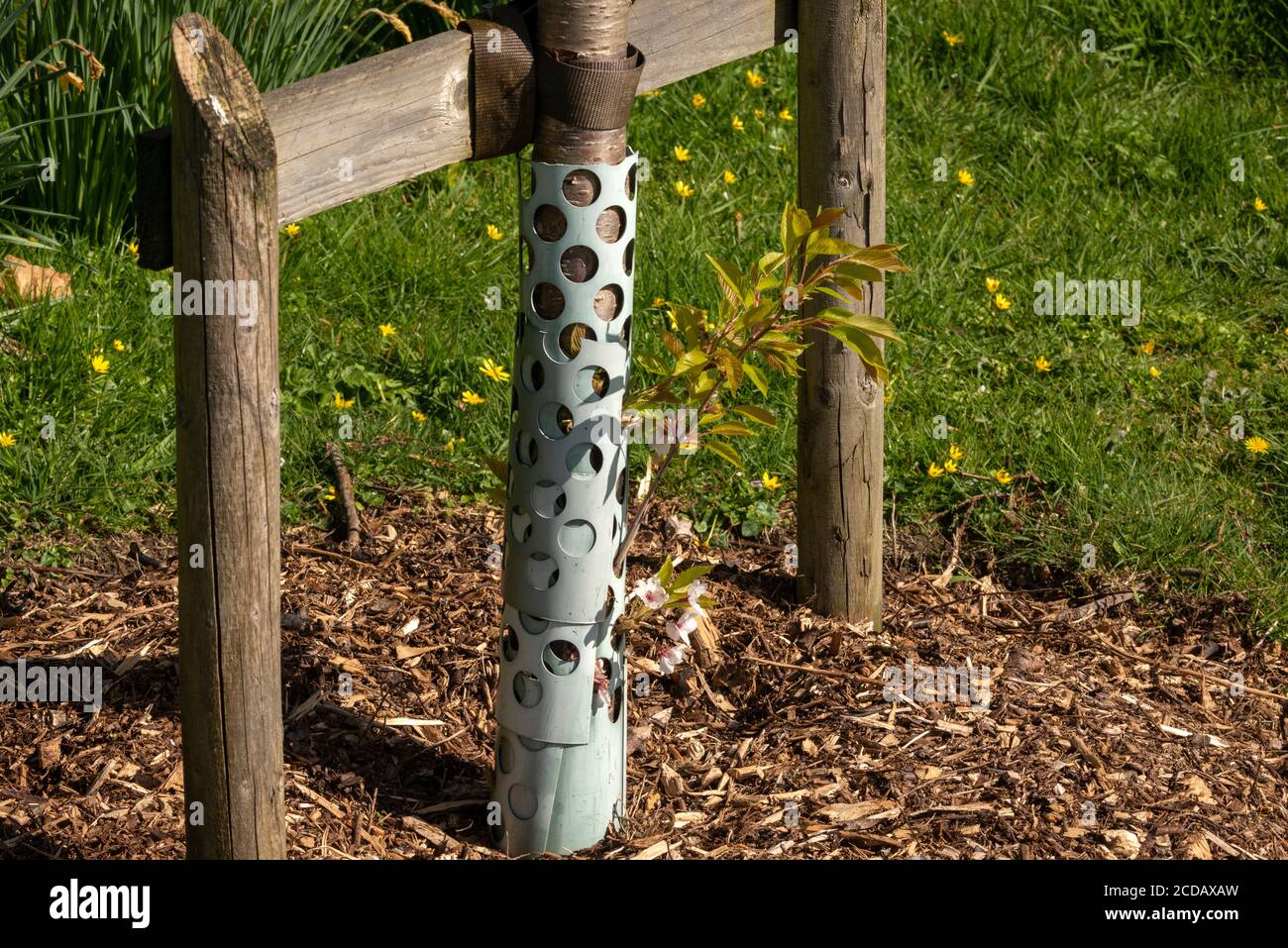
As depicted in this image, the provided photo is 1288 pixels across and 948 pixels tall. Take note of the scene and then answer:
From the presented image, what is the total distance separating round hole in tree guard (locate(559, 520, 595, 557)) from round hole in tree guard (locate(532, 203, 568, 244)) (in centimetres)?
50

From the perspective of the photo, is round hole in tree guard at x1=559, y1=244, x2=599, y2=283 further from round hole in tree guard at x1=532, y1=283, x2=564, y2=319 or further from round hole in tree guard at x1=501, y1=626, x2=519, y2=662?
round hole in tree guard at x1=501, y1=626, x2=519, y2=662

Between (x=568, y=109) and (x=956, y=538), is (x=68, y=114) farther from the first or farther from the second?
(x=956, y=538)

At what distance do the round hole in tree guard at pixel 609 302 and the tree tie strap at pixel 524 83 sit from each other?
0.27 m

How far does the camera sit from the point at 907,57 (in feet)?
19.2

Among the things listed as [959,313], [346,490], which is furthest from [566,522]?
[959,313]

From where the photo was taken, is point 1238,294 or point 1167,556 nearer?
point 1167,556

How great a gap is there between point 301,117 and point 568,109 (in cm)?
45

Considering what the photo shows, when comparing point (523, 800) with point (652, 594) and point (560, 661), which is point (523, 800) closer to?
point (560, 661)

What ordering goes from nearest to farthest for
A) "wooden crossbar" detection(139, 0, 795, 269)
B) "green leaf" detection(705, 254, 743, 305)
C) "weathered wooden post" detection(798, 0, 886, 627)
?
"wooden crossbar" detection(139, 0, 795, 269) → "green leaf" detection(705, 254, 743, 305) → "weathered wooden post" detection(798, 0, 886, 627)

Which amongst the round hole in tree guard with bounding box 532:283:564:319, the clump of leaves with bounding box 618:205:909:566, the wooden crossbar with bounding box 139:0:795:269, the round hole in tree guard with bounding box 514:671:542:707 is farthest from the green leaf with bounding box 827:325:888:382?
→ the round hole in tree guard with bounding box 514:671:542:707

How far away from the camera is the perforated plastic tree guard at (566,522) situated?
8.04 feet

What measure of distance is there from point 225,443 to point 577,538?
705mm

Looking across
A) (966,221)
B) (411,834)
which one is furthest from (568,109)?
(966,221)

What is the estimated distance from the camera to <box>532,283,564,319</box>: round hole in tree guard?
96.8 inches
